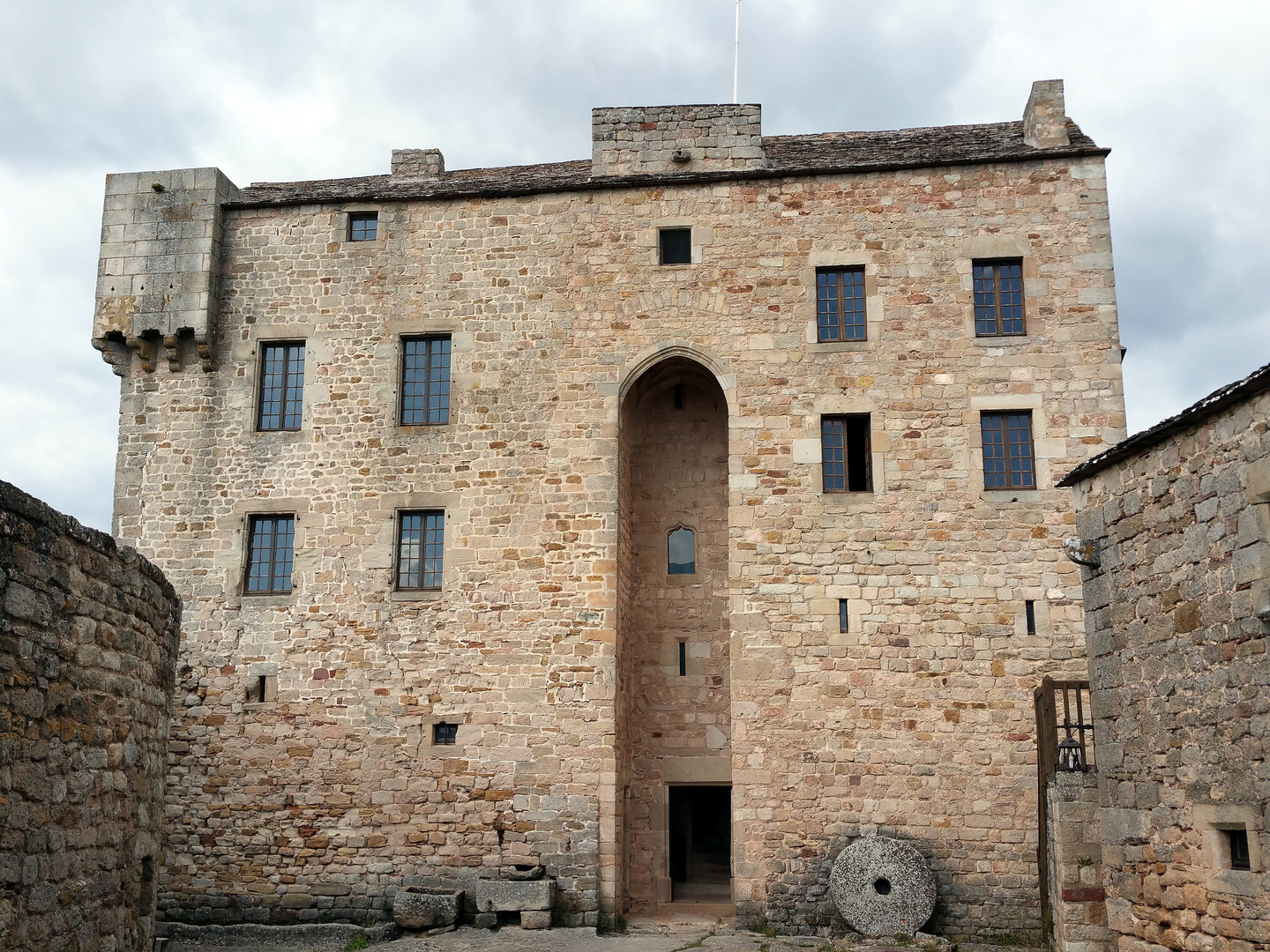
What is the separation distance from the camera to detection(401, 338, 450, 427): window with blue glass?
1591cm

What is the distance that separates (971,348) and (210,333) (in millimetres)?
10509

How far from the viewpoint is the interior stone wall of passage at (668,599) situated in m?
15.4

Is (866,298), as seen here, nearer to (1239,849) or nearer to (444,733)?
(444,733)

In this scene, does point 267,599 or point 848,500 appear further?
point 267,599

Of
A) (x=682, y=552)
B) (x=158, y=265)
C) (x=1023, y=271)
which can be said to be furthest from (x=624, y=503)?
(x=158, y=265)

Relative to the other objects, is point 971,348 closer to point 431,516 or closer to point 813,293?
point 813,293

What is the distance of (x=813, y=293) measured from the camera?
607 inches

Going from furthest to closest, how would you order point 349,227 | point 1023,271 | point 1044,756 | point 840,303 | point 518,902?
point 349,227
point 840,303
point 1023,271
point 518,902
point 1044,756

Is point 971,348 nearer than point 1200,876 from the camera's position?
No

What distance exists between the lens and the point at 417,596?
15156 mm

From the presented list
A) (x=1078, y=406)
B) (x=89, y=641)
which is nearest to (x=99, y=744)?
(x=89, y=641)

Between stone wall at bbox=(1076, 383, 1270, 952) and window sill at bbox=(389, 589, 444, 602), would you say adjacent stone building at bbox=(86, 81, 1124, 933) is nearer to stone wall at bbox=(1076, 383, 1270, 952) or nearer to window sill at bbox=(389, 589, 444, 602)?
window sill at bbox=(389, 589, 444, 602)

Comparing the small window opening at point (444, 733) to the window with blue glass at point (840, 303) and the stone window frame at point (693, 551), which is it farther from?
the window with blue glass at point (840, 303)

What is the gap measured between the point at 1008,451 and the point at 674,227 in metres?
5.45
